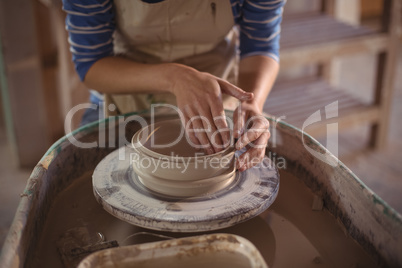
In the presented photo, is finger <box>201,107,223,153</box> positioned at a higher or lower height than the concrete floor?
higher

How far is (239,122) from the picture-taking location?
39.3 inches

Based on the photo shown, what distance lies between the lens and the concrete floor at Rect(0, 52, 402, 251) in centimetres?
218

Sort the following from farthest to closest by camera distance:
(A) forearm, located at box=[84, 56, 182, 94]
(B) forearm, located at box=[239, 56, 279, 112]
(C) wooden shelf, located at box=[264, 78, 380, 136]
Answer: (C) wooden shelf, located at box=[264, 78, 380, 136] < (B) forearm, located at box=[239, 56, 279, 112] < (A) forearm, located at box=[84, 56, 182, 94]

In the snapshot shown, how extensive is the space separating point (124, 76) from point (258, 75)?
0.38 m

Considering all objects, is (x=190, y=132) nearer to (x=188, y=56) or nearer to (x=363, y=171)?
(x=188, y=56)

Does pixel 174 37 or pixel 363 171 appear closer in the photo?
pixel 174 37

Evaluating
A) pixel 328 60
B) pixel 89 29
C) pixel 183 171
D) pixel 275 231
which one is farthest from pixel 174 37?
pixel 328 60

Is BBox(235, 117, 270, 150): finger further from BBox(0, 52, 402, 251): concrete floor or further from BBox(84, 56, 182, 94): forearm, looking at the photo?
BBox(0, 52, 402, 251): concrete floor

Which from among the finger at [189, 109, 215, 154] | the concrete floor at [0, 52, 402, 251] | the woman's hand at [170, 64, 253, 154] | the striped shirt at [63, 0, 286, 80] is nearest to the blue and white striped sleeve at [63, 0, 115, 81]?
the striped shirt at [63, 0, 286, 80]

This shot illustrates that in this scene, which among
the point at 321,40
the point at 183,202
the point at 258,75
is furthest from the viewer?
the point at 321,40

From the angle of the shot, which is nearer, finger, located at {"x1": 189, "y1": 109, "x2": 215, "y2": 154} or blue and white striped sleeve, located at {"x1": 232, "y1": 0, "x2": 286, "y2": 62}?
finger, located at {"x1": 189, "y1": 109, "x2": 215, "y2": 154}

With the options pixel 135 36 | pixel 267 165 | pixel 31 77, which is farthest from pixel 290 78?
pixel 267 165

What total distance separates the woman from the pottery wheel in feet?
0.20

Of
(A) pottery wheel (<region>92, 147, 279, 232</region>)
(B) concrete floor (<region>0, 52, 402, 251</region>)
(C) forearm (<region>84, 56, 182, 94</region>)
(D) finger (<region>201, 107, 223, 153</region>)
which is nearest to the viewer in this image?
(A) pottery wheel (<region>92, 147, 279, 232</region>)
